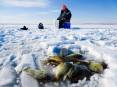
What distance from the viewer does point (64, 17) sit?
→ 14703mm

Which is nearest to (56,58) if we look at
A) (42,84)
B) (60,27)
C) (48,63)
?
(48,63)

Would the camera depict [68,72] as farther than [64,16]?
No

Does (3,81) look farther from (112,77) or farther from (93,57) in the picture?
(93,57)

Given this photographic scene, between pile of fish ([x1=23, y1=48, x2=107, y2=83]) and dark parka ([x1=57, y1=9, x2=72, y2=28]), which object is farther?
dark parka ([x1=57, y1=9, x2=72, y2=28])

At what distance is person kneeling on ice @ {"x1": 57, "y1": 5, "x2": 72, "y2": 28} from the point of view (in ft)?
48.3

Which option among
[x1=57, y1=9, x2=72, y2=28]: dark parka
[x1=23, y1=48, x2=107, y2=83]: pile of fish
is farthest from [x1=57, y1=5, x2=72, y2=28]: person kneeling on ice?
[x1=23, y1=48, x2=107, y2=83]: pile of fish

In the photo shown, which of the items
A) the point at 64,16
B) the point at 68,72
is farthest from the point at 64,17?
the point at 68,72

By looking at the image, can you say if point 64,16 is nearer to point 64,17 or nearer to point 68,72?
point 64,17

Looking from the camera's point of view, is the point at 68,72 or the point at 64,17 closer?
the point at 68,72

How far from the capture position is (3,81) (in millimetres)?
3146

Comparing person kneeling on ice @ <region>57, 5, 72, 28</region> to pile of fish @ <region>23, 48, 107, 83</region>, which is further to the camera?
person kneeling on ice @ <region>57, 5, 72, 28</region>

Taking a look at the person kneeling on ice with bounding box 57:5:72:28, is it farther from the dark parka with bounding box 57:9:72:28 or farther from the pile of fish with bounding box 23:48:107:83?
the pile of fish with bounding box 23:48:107:83

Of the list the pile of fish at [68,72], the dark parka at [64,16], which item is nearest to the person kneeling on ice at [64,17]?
the dark parka at [64,16]

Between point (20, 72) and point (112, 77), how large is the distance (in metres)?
1.39
